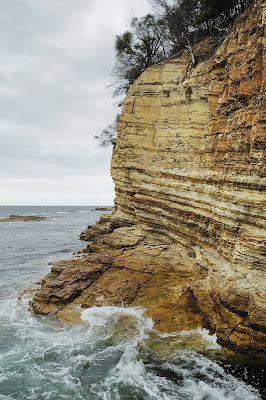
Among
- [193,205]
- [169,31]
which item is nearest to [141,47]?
[169,31]

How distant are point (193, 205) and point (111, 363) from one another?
6.09 meters

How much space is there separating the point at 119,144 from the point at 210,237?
27.4 ft

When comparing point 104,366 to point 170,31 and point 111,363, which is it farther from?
point 170,31

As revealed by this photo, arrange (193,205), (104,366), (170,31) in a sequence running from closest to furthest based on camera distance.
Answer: (104,366)
(193,205)
(170,31)

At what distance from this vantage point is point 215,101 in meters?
11.8

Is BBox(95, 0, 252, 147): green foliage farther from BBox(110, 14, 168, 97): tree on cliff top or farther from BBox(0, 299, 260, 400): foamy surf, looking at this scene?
BBox(0, 299, 260, 400): foamy surf

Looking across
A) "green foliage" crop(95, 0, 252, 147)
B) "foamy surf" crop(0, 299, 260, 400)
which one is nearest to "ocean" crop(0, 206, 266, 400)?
"foamy surf" crop(0, 299, 260, 400)

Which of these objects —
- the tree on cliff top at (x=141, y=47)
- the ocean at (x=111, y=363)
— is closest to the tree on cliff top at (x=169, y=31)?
the tree on cliff top at (x=141, y=47)

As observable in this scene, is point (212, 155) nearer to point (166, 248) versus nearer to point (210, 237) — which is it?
point (210, 237)

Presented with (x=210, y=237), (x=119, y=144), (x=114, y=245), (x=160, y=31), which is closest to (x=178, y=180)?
(x=210, y=237)

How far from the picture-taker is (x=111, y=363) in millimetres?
7867

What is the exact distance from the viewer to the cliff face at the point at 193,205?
26.3 feet

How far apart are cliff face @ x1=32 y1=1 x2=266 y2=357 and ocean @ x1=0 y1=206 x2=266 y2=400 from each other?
1.85ft

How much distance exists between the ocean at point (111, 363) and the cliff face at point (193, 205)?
0.56 m
